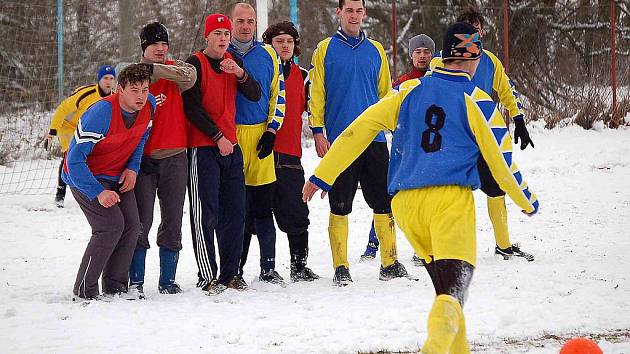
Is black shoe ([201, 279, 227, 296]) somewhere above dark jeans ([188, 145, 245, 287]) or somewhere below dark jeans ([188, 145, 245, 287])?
below

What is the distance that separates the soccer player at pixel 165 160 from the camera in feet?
19.6

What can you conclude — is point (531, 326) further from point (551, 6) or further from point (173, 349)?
point (551, 6)

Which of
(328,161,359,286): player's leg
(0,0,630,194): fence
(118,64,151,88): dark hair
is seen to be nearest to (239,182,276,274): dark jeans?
(328,161,359,286): player's leg

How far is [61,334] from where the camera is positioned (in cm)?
488

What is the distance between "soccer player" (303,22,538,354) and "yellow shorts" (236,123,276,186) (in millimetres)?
2091

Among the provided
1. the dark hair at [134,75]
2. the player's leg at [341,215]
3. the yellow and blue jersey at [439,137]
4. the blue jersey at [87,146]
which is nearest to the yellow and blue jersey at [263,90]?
the player's leg at [341,215]

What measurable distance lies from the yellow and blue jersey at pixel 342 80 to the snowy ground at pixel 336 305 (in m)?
1.23

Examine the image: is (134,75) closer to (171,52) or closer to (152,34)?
(152,34)

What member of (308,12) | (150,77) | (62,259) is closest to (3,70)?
(308,12)

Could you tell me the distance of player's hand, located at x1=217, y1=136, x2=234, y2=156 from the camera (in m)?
5.93

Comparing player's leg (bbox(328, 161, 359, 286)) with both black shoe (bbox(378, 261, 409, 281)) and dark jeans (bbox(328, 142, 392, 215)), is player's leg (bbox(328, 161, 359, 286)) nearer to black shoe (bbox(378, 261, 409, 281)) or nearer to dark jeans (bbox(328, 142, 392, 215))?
dark jeans (bbox(328, 142, 392, 215))

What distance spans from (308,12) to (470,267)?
14.1 meters

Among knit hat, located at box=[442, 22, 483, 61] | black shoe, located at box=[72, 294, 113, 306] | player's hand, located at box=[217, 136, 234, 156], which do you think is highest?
knit hat, located at box=[442, 22, 483, 61]

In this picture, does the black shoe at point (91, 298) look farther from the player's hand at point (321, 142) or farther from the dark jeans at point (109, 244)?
the player's hand at point (321, 142)
